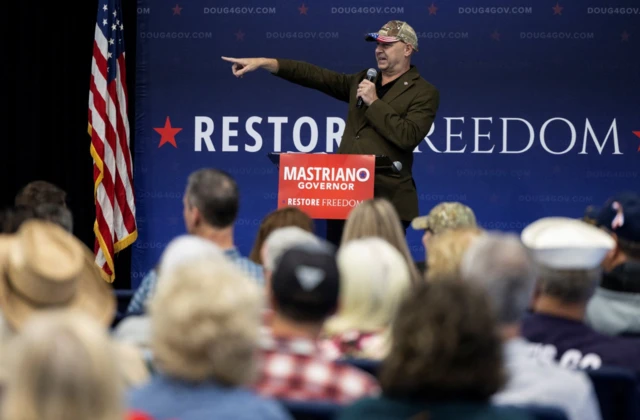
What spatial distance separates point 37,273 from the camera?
2.34 meters

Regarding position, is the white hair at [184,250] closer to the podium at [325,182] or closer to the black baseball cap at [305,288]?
the black baseball cap at [305,288]

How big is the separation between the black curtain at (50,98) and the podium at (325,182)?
2370 mm

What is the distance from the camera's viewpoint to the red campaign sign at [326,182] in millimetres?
4934

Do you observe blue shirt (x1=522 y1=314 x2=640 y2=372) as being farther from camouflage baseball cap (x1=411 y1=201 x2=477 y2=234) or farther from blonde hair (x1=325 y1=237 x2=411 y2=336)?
camouflage baseball cap (x1=411 y1=201 x2=477 y2=234)

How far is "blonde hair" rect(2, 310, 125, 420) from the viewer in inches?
52.6

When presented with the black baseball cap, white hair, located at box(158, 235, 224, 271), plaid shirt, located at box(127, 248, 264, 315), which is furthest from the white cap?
plaid shirt, located at box(127, 248, 264, 315)

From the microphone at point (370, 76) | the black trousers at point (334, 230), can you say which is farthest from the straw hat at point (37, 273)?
the microphone at point (370, 76)

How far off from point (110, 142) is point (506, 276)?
15.7 feet

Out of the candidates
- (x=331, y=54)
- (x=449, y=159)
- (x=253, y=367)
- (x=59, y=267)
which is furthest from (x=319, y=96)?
(x=253, y=367)

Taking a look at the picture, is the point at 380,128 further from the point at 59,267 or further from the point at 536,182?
the point at 59,267

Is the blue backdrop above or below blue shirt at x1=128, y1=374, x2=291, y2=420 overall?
above

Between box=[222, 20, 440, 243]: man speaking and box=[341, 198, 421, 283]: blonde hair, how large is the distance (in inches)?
68.5

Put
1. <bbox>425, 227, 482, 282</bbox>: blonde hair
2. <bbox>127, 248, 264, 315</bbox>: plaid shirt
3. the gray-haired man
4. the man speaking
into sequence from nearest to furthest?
the gray-haired man < <bbox>425, 227, 482, 282</bbox>: blonde hair < <bbox>127, 248, 264, 315</bbox>: plaid shirt < the man speaking

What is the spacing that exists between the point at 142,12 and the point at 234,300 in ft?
19.0
